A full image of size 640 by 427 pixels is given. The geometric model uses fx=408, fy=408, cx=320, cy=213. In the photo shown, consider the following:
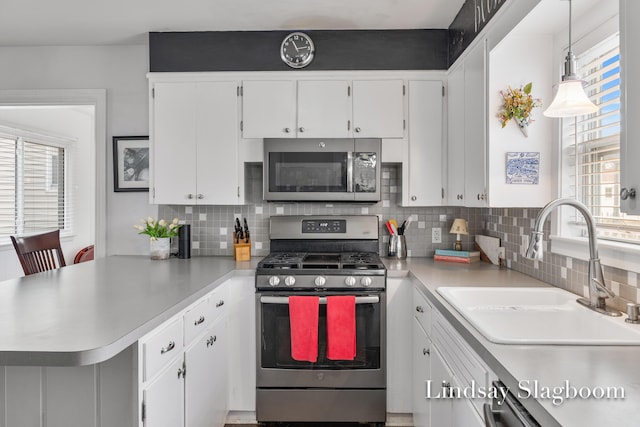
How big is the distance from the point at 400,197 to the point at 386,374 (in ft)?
3.77

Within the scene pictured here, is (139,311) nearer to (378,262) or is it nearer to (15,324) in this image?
(15,324)

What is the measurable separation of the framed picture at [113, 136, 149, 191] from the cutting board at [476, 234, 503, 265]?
2.37m

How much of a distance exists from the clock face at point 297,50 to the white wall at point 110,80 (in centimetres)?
107

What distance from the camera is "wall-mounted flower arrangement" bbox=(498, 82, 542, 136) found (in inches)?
73.2

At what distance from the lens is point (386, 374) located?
7.64 feet

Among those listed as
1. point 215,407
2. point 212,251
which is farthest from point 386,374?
point 212,251

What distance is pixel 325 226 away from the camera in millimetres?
2844

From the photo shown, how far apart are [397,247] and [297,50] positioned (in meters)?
1.48

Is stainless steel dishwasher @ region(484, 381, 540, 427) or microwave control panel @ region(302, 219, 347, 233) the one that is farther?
microwave control panel @ region(302, 219, 347, 233)

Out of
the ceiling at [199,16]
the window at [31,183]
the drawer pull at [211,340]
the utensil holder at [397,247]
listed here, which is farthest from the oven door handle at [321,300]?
the window at [31,183]

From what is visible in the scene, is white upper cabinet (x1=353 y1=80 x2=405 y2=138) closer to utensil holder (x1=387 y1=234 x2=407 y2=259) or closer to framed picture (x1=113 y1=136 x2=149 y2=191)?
utensil holder (x1=387 y1=234 x2=407 y2=259)

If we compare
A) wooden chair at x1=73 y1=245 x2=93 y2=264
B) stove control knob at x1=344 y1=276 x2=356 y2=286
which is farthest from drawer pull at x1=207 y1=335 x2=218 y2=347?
wooden chair at x1=73 y1=245 x2=93 y2=264

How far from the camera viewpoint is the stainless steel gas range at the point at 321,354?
2285 millimetres

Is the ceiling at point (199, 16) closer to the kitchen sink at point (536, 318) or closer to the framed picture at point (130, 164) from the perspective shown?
the framed picture at point (130, 164)
